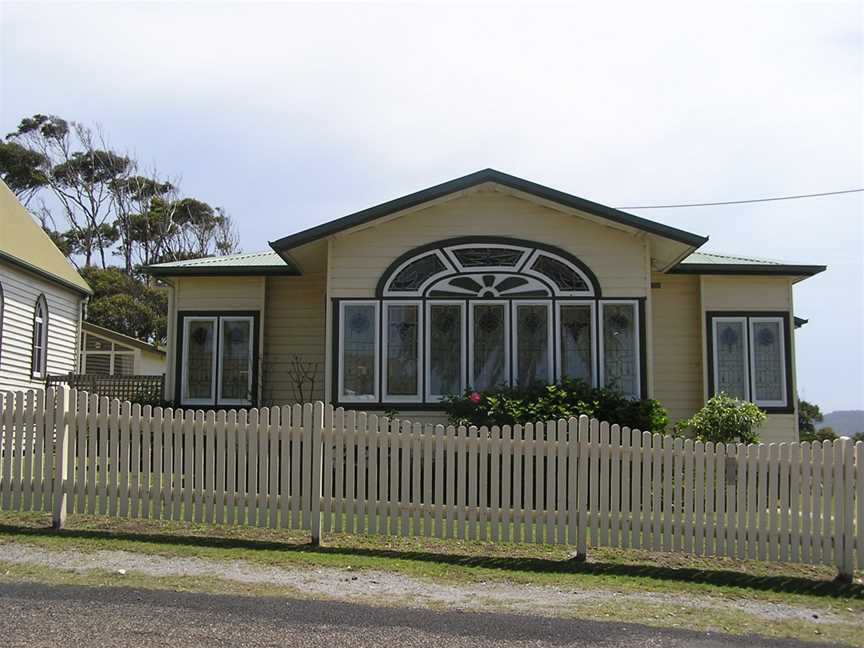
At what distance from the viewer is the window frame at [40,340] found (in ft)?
69.6

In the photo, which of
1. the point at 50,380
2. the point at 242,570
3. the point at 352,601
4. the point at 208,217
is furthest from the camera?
the point at 208,217

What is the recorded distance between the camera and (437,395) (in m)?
14.7

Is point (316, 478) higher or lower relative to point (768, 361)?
lower

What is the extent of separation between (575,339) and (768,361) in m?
4.22

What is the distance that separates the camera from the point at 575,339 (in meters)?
14.7

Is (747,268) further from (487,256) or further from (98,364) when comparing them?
(98,364)

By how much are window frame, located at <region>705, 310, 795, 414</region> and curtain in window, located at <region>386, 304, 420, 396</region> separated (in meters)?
5.61

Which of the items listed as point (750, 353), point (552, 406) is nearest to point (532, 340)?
point (552, 406)

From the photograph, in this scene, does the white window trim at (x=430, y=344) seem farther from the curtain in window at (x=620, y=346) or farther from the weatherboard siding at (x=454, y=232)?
the curtain in window at (x=620, y=346)

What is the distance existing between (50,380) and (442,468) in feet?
49.5

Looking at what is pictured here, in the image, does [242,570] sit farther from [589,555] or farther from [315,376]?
[315,376]

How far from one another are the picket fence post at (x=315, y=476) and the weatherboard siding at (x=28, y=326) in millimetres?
12986

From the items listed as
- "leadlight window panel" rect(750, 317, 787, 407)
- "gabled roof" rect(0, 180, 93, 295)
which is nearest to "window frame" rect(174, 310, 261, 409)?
"gabled roof" rect(0, 180, 93, 295)

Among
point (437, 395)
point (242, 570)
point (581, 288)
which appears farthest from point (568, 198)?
point (242, 570)
